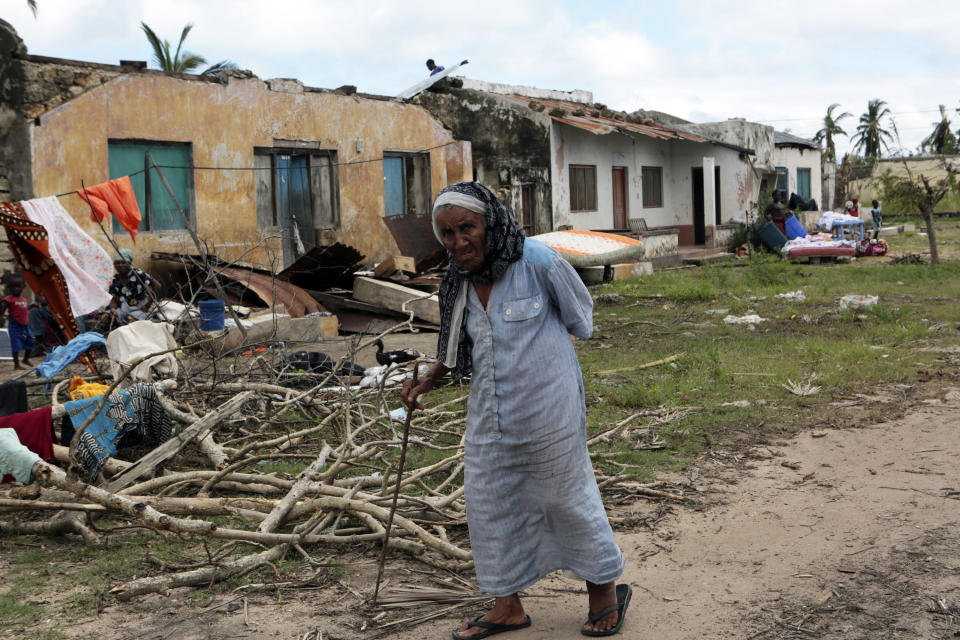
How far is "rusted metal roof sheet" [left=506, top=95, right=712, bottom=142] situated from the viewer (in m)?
18.9

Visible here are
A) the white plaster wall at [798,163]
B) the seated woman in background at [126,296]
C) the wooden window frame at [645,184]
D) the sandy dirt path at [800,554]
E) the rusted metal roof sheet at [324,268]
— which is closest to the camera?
the sandy dirt path at [800,554]

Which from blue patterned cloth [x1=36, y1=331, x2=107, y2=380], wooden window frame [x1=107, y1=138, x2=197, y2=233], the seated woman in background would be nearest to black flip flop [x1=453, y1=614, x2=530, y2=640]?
blue patterned cloth [x1=36, y1=331, x2=107, y2=380]

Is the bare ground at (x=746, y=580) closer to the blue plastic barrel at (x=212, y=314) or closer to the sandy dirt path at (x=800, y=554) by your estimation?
the sandy dirt path at (x=800, y=554)

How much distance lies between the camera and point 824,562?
3320 millimetres

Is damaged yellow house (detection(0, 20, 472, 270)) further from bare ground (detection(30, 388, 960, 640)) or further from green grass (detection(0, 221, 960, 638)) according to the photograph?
bare ground (detection(30, 388, 960, 640))

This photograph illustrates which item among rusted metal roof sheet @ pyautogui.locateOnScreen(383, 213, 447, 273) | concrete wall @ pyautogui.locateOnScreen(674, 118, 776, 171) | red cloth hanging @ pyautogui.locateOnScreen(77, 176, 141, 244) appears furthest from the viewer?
concrete wall @ pyautogui.locateOnScreen(674, 118, 776, 171)

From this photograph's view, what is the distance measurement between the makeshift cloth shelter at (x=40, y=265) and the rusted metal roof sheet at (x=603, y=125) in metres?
12.1

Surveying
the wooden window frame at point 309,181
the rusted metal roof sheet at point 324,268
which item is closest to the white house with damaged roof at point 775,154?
the wooden window frame at point 309,181

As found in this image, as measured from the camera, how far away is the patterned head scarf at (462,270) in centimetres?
273

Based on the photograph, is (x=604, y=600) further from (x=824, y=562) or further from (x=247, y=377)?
(x=247, y=377)

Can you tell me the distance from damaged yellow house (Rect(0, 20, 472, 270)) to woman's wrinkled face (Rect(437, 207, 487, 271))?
818 cm

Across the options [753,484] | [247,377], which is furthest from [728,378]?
[247,377]

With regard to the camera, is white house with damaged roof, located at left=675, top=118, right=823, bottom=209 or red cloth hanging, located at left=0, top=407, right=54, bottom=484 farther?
white house with damaged roof, located at left=675, top=118, right=823, bottom=209

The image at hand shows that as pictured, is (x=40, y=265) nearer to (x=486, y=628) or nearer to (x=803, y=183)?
(x=486, y=628)
